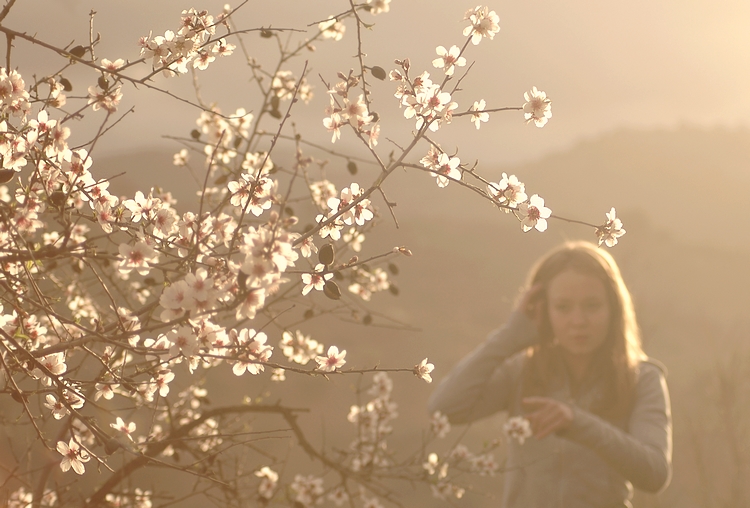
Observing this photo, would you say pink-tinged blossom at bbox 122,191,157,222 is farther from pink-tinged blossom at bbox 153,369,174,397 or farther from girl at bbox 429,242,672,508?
girl at bbox 429,242,672,508

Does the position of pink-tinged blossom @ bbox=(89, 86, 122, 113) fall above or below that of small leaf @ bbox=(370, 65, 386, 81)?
below

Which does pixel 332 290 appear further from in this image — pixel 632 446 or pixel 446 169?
pixel 632 446

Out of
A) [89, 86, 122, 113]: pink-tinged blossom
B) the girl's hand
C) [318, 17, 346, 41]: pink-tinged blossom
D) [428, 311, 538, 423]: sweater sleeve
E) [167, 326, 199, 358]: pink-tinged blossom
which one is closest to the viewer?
[167, 326, 199, 358]: pink-tinged blossom

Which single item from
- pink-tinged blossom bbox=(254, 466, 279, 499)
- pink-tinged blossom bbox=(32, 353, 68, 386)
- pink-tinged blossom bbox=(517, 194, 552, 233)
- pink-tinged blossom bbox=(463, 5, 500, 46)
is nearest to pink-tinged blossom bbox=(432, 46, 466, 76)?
pink-tinged blossom bbox=(463, 5, 500, 46)

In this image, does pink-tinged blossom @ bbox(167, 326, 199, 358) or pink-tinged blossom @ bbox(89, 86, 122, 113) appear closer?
pink-tinged blossom @ bbox(167, 326, 199, 358)

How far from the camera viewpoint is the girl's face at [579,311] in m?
3.18

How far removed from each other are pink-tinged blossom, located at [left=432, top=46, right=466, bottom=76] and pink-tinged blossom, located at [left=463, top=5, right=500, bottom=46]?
5 cm

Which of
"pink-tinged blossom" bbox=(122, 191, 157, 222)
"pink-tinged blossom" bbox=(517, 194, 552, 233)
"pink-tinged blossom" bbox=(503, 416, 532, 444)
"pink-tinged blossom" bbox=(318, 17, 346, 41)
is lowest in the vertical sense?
"pink-tinged blossom" bbox=(122, 191, 157, 222)

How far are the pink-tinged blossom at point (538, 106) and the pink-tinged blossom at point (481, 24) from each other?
0.20m

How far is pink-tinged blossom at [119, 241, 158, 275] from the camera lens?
125 cm

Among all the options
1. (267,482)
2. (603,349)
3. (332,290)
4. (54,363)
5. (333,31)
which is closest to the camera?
(332,290)

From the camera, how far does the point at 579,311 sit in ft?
10.5

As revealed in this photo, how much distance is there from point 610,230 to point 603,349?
1.79 m

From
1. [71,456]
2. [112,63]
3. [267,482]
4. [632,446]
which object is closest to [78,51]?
[112,63]
